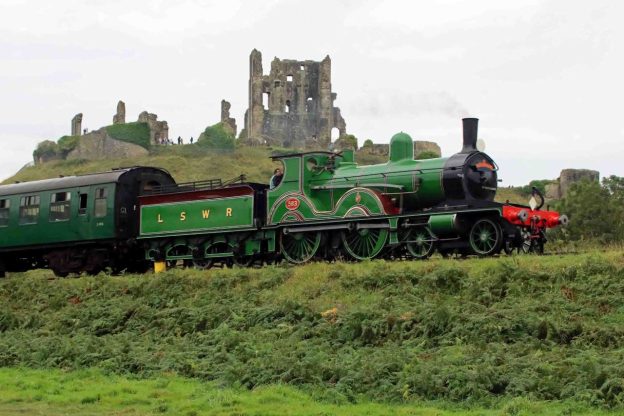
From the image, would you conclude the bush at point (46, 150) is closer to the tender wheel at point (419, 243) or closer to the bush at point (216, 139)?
the bush at point (216, 139)

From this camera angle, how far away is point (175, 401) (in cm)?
1257

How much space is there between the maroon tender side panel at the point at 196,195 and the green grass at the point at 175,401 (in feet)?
32.0

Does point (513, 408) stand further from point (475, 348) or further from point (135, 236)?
point (135, 236)

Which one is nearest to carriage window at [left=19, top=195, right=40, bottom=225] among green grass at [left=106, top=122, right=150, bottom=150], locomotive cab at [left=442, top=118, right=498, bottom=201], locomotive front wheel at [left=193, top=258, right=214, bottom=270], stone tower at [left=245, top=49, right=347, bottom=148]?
locomotive front wheel at [left=193, top=258, right=214, bottom=270]

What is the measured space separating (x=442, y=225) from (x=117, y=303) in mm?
7725

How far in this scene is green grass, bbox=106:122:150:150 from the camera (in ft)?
250

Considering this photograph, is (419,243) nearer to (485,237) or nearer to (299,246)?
(485,237)

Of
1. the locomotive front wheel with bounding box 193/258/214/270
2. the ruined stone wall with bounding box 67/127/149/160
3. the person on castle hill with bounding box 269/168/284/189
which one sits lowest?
the locomotive front wheel with bounding box 193/258/214/270

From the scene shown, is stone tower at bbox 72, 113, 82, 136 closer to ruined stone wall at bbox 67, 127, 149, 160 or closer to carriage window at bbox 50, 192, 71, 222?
ruined stone wall at bbox 67, 127, 149, 160

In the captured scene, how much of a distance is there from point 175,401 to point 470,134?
11364mm

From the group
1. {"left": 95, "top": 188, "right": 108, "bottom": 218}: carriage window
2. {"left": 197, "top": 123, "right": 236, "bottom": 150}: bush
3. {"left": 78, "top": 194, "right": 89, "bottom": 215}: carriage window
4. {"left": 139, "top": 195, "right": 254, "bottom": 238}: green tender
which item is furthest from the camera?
{"left": 197, "top": 123, "right": 236, "bottom": 150}: bush

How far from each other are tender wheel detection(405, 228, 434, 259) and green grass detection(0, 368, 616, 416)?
786 centimetres

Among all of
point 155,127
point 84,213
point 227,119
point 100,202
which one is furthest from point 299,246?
point 227,119

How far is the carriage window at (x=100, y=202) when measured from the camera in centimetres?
2622
